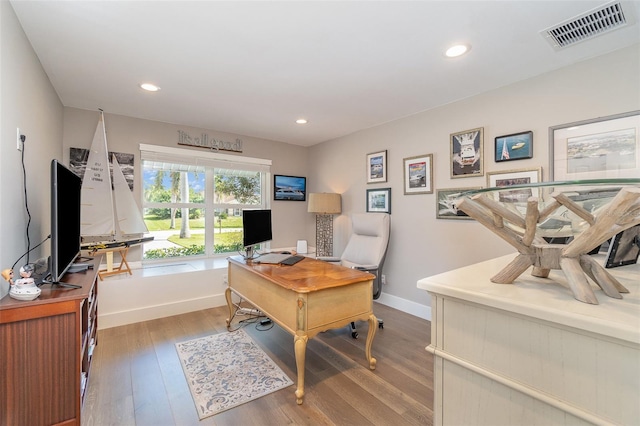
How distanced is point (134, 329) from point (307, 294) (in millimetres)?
2175

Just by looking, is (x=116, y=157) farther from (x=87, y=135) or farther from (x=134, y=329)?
(x=134, y=329)

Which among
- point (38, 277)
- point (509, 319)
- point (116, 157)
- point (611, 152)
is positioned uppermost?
point (116, 157)

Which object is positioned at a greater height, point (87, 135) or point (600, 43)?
point (600, 43)

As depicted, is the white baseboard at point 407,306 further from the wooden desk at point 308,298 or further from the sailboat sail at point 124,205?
the sailboat sail at point 124,205

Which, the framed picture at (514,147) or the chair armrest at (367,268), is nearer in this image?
the framed picture at (514,147)

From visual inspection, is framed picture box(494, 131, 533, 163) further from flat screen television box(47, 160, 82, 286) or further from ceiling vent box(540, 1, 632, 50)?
flat screen television box(47, 160, 82, 286)

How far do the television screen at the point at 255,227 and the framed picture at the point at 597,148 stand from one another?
254 cm

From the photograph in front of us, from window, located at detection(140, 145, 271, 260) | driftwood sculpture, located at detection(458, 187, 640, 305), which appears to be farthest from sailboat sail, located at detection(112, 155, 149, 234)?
driftwood sculpture, located at detection(458, 187, 640, 305)

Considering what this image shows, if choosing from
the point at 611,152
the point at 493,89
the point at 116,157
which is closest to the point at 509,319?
the point at 611,152

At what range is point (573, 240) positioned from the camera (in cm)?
74

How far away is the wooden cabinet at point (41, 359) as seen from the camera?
1.30 meters

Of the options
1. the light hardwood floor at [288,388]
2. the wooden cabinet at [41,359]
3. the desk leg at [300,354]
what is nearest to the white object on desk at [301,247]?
the light hardwood floor at [288,388]

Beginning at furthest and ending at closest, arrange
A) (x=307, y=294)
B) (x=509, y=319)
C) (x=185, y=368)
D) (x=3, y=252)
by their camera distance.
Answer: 1. (x=185, y=368)
2. (x=307, y=294)
3. (x=3, y=252)
4. (x=509, y=319)

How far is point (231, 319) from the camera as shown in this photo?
2.88 m
